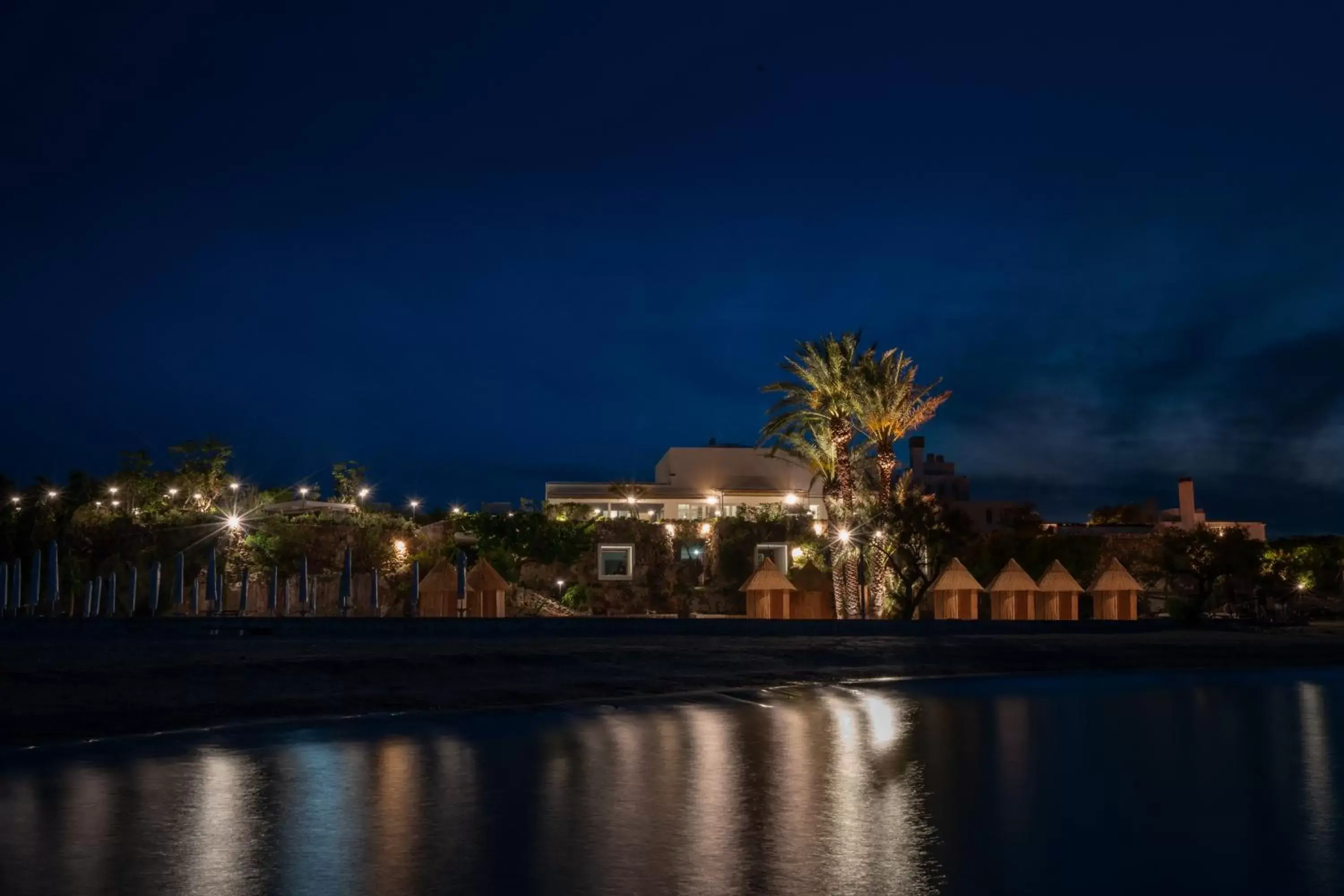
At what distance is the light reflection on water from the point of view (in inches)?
262

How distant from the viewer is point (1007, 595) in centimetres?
3656

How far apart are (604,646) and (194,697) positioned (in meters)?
9.34

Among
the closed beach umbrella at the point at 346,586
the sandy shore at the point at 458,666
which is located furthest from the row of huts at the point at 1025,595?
the closed beach umbrella at the point at 346,586

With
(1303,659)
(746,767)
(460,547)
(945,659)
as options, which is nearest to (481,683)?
(746,767)

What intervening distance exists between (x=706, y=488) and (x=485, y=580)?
2587 centimetres

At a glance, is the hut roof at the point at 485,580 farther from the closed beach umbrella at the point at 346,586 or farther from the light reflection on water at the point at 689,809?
the light reflection on water at the point at 689,809

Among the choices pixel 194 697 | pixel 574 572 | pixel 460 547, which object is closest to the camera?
pixel 194 697

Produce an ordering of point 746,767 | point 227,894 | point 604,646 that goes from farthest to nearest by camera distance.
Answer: point 604,646 < point 746,767 < point 227,894

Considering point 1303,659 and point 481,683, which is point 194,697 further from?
point 1303,659

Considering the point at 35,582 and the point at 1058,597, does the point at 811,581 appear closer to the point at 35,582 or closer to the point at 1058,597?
the point at 1058,597

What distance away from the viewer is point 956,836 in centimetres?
775

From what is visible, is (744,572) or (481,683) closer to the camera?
(481,683)

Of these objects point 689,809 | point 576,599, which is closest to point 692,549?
point 576,599

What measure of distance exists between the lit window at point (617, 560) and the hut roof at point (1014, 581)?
15.8 m
